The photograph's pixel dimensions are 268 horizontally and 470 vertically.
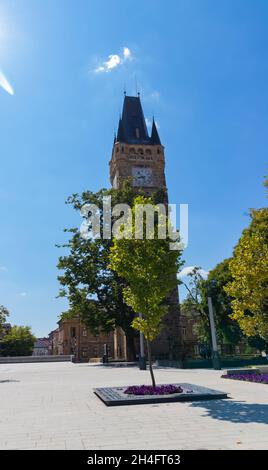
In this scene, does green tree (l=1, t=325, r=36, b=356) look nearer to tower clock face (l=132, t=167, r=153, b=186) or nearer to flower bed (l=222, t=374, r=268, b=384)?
tower clock face (l=132, t=167, r=153, b=186)

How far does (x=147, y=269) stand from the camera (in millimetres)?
13734

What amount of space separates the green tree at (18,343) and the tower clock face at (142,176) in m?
41.2

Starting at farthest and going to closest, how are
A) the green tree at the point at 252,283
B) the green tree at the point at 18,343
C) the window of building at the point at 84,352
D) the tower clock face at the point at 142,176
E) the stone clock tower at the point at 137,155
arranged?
the window of building at the point at 84,352 → the green tree at the point at 18,343 → the stone clock tower at the point at 137,155 → the tower clock face at the point at 142,176 → the green tree at the point at 252,283

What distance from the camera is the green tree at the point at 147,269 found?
13797 millimetres

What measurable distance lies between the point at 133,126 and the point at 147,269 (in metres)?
55.3

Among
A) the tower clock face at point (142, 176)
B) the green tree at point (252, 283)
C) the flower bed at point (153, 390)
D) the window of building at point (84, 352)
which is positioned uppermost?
the tower clock face at point (142, 176)

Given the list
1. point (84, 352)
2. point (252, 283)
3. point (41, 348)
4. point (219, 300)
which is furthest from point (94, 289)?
point (41, 348)

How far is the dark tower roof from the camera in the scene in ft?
206

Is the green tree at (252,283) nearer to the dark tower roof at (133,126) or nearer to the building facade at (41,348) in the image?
the dark tower roof at (133,126)

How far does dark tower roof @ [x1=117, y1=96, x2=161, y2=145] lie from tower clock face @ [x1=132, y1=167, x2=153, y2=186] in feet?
17.5

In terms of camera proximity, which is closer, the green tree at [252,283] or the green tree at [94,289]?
the green tree at [252,283]

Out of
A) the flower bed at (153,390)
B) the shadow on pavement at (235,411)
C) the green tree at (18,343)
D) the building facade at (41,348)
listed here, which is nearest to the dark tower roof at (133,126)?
the green tree at (18,343)

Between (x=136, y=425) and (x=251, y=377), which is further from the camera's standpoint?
(x=251, y=377)

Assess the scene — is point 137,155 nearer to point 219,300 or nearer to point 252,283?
point 219,300
